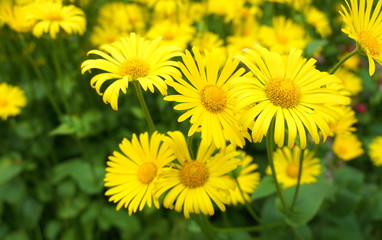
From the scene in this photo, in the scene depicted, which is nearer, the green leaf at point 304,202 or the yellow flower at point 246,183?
the green leaf at point 304,202

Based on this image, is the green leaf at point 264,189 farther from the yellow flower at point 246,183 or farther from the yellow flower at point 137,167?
the yellow flower at point 137,167

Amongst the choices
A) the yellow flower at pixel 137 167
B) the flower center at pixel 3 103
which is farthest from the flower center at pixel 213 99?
the flower center at pixel 3 103

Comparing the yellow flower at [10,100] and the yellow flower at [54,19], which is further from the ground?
the yellow flower at [54,19]

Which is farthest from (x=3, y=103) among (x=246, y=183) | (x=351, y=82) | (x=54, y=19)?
(x=351, y=82)

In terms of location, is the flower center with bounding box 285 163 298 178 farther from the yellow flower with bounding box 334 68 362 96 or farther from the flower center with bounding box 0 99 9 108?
the flower center with bounding box 0 99 9 108

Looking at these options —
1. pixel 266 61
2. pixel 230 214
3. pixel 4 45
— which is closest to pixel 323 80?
pixel 266 61

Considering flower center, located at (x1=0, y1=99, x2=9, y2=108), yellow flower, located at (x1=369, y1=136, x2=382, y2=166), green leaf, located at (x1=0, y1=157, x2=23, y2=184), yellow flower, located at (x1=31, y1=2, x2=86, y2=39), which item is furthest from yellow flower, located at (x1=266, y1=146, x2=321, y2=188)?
flower center, located at (x1=0, y1=99, x2=9, y2=108)

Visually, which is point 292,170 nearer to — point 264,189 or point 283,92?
point 264,189
